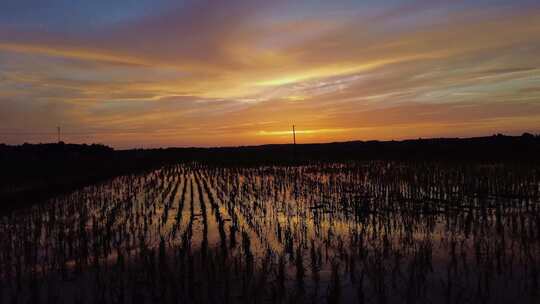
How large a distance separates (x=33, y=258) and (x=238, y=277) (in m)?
3.76

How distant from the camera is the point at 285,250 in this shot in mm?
7129

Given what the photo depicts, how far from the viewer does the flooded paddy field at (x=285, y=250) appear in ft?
17.0

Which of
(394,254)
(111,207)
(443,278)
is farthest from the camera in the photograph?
(111,207)

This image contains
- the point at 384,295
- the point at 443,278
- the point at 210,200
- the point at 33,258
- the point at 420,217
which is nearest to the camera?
the point at 384,295

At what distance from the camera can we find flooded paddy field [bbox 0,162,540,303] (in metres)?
5.20

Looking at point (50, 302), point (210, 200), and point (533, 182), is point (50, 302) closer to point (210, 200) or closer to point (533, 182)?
point (210, 200)

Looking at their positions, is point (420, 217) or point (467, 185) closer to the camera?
point (420, 217)

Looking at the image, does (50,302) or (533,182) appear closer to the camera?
(50,302)

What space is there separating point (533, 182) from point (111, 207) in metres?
14.3

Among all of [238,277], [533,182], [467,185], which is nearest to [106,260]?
[238,277]

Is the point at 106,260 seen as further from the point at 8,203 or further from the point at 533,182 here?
the point at 533,182

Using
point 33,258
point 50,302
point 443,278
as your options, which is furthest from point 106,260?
point 443,278

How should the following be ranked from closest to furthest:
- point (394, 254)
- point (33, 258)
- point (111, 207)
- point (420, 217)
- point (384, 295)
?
1. point (384, 295)
2. point (394, 254)
3. point (33, 258)
4. point (420, 217)
5. point (111, 207)

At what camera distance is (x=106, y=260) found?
6.89 m
